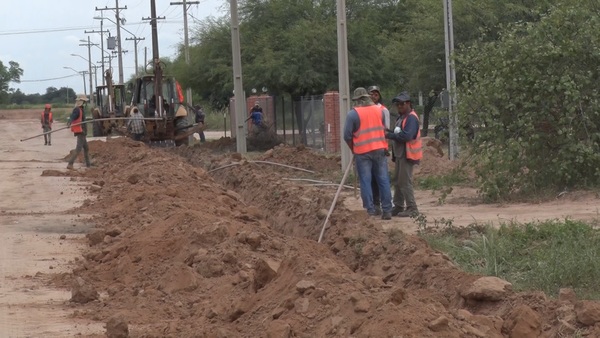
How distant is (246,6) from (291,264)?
36784 mm

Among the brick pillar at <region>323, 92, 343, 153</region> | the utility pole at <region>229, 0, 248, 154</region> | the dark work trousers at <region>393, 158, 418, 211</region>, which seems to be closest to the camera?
the dark work trousers at <region>393, 158, 418, 211</region>

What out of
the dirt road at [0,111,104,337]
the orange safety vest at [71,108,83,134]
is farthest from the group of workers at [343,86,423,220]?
Result: the orange safety vest at [71,108,83,134]

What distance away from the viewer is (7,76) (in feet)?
563

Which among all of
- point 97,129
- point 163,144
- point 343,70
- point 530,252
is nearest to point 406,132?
point 530,252

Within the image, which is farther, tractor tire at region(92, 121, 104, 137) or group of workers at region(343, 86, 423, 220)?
tractor tire at region(92, 121, 104, 137)

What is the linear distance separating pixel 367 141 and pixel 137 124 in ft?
75.7

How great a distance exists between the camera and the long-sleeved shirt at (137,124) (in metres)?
36.7

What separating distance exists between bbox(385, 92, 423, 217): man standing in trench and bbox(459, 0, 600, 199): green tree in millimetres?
1859

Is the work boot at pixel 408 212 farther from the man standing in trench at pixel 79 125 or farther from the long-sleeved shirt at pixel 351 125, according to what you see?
the man standing in trench at pixel 79 125

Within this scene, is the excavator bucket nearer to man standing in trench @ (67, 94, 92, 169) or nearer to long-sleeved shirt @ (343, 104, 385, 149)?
man standing in trench @ (67, 94, 92, 169)

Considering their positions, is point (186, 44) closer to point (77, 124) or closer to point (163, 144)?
point (163, 144)

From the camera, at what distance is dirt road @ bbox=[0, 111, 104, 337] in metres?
9.31

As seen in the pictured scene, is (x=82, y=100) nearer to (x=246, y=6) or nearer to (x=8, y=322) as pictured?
(x=246, y=6)

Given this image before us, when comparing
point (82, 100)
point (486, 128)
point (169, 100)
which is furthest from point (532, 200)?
point (169, 100)
